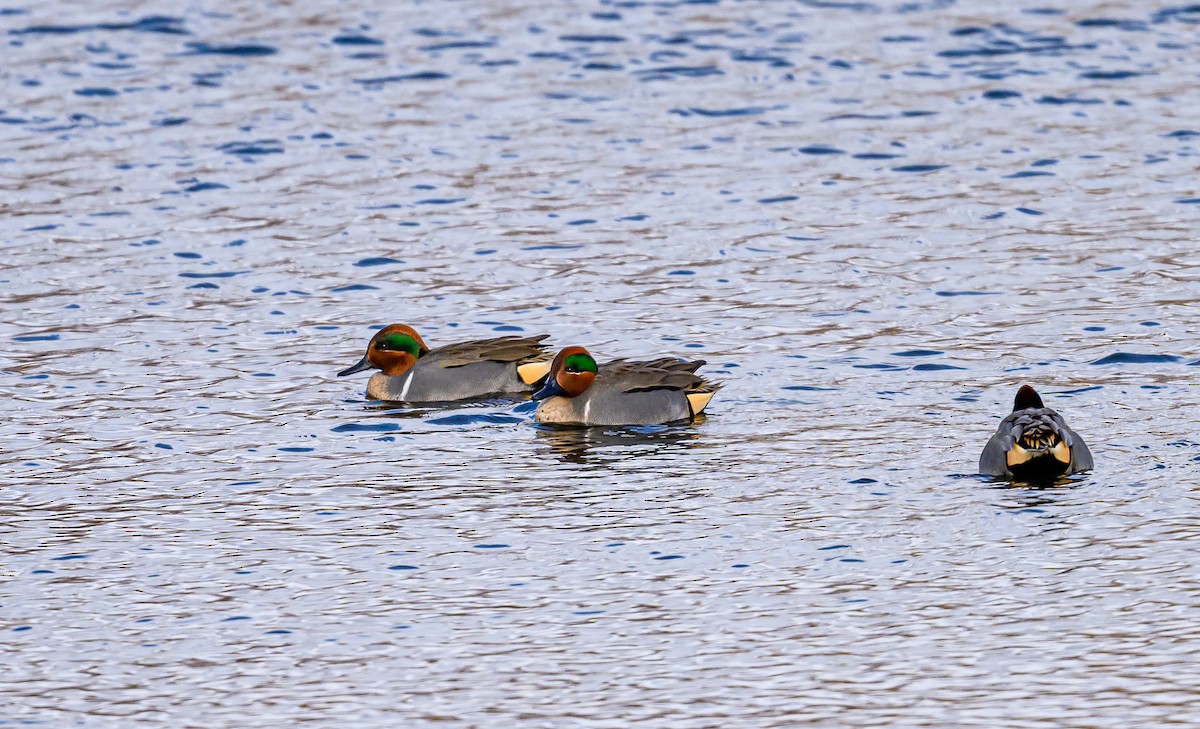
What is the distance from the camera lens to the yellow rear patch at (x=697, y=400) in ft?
45.0

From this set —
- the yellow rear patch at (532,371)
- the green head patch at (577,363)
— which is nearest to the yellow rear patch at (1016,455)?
the green head patch at (577,363)

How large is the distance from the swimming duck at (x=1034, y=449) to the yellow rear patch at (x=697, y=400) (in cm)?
234

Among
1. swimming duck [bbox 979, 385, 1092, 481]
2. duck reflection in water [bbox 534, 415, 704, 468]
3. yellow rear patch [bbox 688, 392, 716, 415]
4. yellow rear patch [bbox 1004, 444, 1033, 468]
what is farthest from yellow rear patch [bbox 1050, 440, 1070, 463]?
yellow rear patch [bbox 688, 392, 716, 415]

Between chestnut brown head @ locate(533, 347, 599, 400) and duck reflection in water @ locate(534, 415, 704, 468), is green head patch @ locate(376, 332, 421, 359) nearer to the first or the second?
chestnut brown head @ locate(533, 347, 599, 400)

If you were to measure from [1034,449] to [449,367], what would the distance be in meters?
A: 4.82

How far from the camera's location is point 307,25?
2873 cm

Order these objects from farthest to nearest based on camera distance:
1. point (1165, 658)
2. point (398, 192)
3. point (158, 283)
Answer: point (398, 192)
point (158, 283)
point (1165, 658)

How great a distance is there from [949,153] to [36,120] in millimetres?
10861

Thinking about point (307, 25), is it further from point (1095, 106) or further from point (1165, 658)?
point (1165, 658)

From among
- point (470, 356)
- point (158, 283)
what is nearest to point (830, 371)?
point (470, 356)

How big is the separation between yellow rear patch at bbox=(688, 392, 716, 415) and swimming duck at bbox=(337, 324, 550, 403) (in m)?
1.46

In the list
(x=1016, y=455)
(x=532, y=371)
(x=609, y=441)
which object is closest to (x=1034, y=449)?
(x=1016, y=455)

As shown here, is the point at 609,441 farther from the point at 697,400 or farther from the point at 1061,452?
the point at 1061,452

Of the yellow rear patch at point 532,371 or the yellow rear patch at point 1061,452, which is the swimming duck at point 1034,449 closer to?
the yellow rear patch at point 1061,452
